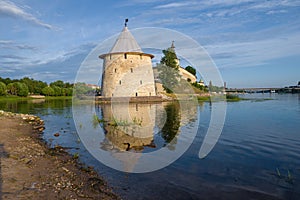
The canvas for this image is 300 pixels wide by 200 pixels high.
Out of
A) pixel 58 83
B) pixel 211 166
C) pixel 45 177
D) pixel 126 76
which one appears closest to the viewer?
pixel 45 177

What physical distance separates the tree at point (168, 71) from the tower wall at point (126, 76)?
927cm

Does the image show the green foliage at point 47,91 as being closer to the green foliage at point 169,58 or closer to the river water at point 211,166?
the green foliage at point 169,58

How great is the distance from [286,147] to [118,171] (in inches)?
239

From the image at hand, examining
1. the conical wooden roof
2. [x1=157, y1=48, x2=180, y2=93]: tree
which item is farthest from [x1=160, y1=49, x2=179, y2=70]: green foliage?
the conical wooden roof

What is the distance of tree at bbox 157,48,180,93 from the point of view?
1710 inches

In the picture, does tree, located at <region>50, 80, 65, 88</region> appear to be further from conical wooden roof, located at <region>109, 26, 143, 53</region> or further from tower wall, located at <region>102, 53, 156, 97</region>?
conical wooden roof, located at <region>109, 26, 143, 53</region>

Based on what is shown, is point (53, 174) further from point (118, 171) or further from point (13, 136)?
point (13, 136)

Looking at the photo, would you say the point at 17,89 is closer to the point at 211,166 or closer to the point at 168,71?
the point at 168,71

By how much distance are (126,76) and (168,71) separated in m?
11.5

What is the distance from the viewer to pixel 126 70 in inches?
1340

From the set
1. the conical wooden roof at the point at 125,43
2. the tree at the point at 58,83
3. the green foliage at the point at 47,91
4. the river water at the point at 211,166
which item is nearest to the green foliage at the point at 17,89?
the green foliage at the point at 47,91

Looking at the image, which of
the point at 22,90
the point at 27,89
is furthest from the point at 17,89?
the point at 27,89

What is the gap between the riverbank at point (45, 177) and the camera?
13.8 ft

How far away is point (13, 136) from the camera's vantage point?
937 cm
